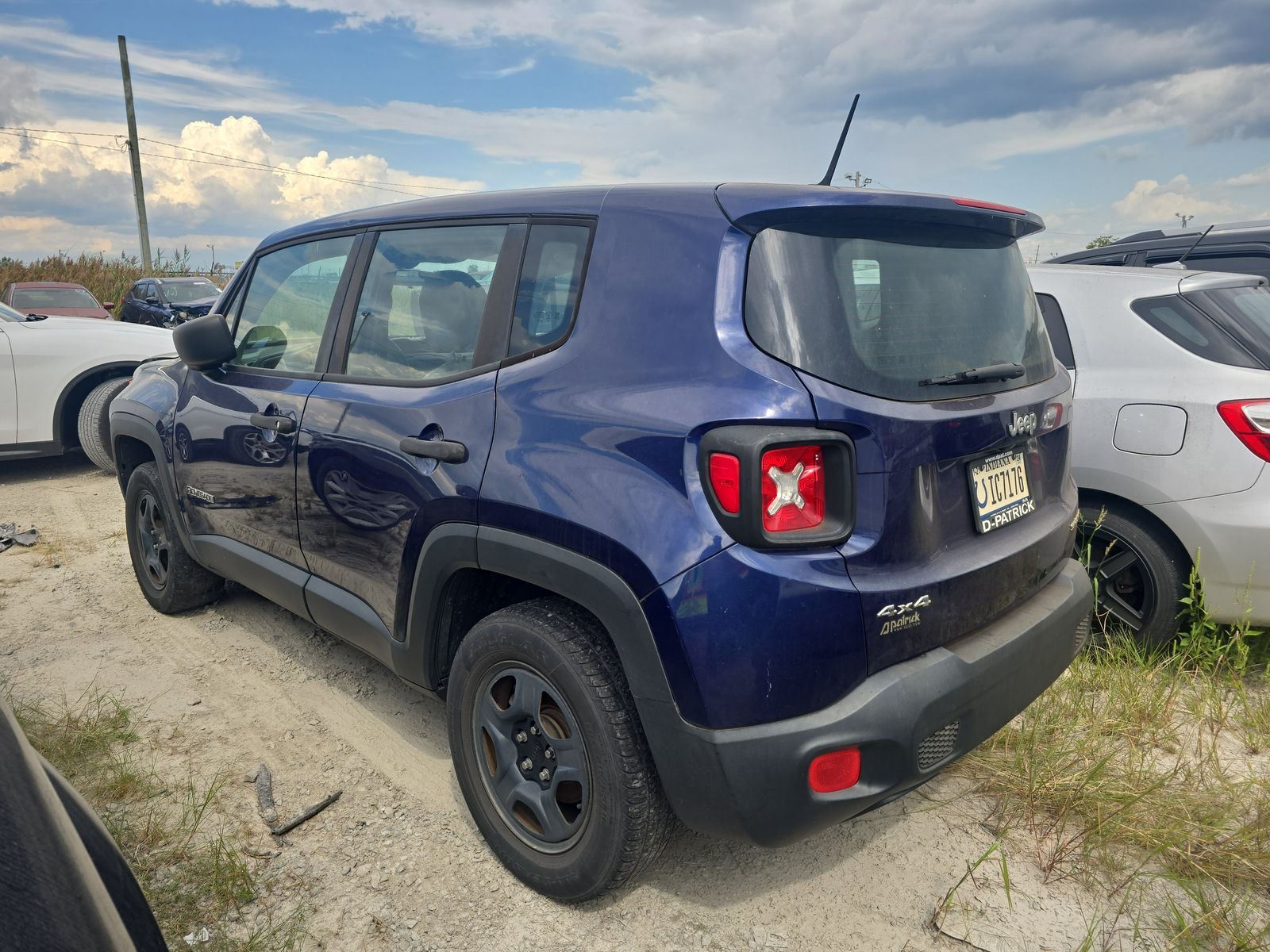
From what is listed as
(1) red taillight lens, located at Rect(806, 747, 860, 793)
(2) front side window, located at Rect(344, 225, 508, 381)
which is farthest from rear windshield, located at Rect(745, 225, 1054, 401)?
(2) front side window, located at Rect(344, 225, 508, 381)

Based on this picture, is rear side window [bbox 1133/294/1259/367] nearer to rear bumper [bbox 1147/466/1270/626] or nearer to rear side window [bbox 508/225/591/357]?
rear bumper [bbox 1147/466/1270/626]

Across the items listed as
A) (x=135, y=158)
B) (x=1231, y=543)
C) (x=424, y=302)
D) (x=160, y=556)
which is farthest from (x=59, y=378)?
(x=135, y=158)

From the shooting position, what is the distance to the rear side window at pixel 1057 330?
3.86 m

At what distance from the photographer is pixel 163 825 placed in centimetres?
271

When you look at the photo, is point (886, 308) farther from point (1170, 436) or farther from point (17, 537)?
point (17, 537)

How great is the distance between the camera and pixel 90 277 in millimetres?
23797

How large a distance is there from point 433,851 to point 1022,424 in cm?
208

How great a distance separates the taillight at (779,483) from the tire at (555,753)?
55cm

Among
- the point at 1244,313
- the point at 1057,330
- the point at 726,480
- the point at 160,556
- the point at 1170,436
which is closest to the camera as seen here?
the point at 726,480

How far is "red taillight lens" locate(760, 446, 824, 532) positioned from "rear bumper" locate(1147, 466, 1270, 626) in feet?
7.24

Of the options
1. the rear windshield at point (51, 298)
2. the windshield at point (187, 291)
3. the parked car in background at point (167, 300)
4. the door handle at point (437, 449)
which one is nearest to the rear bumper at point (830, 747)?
the door handle at point (437, 449)

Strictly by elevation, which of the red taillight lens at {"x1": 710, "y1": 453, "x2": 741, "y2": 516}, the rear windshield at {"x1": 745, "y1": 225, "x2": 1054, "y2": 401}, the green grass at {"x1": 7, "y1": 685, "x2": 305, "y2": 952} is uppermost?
the rear windshield at {"x1": 745, "y1": 225, "x2": 1054, "y2": 401}

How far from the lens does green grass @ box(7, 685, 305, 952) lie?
91.0 inches

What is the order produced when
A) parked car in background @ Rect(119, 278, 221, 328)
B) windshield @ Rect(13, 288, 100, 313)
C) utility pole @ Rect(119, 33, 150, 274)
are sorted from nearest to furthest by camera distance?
windshield @ Rect(13, 288, 100, 313) → parked car in background @ Rect(119, 278, 221, 328) → utility pole @ Rect(119, 33, 150, 274)
